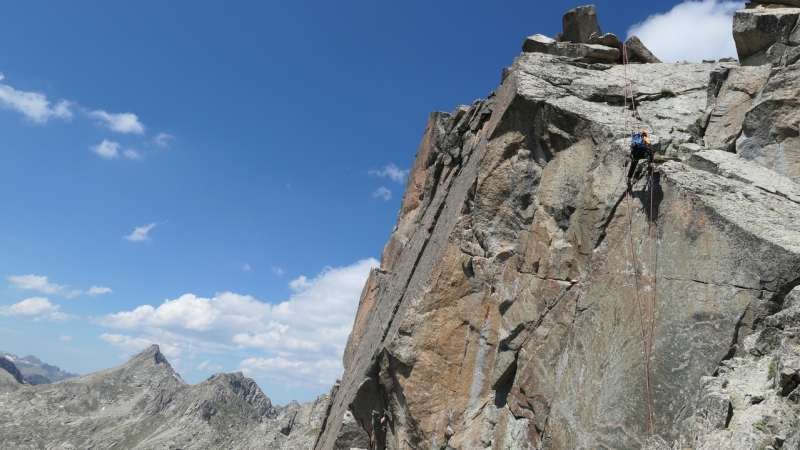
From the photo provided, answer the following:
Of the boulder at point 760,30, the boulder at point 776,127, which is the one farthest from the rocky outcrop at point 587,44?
the boulder at point 776,127

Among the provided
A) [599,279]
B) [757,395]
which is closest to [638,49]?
[599,279]

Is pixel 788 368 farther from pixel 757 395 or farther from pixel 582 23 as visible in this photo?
pixel 582 23

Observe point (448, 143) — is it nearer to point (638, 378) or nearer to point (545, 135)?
point (545, 135)

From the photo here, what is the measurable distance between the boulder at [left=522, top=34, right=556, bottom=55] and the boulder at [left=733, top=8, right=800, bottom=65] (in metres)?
8.03

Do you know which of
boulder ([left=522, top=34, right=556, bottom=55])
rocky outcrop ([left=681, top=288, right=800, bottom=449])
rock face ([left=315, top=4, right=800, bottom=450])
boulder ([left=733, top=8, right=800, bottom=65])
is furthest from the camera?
boulder ([left=522, top=34, right=556, bottom=55])

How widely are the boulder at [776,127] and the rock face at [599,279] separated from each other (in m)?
0.06

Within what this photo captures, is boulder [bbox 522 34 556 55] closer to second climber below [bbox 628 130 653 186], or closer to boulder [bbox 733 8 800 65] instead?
boulder [bbox 733 8 800 65]

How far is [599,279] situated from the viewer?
1585 centimetres

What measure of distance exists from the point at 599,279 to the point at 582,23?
18678 mm

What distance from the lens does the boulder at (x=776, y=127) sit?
52.7 ft

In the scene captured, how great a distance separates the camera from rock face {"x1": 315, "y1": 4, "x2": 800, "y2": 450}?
494 inches

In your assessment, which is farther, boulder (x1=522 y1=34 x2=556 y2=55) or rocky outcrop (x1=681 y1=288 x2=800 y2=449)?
boulder (x1=522 y1=34 x2=556 y2=55)

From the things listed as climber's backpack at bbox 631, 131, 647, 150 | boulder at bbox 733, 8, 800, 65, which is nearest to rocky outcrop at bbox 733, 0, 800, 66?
boulder at bbox 733, 8, 800, 65

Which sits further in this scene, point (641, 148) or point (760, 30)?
point (760, 30)
